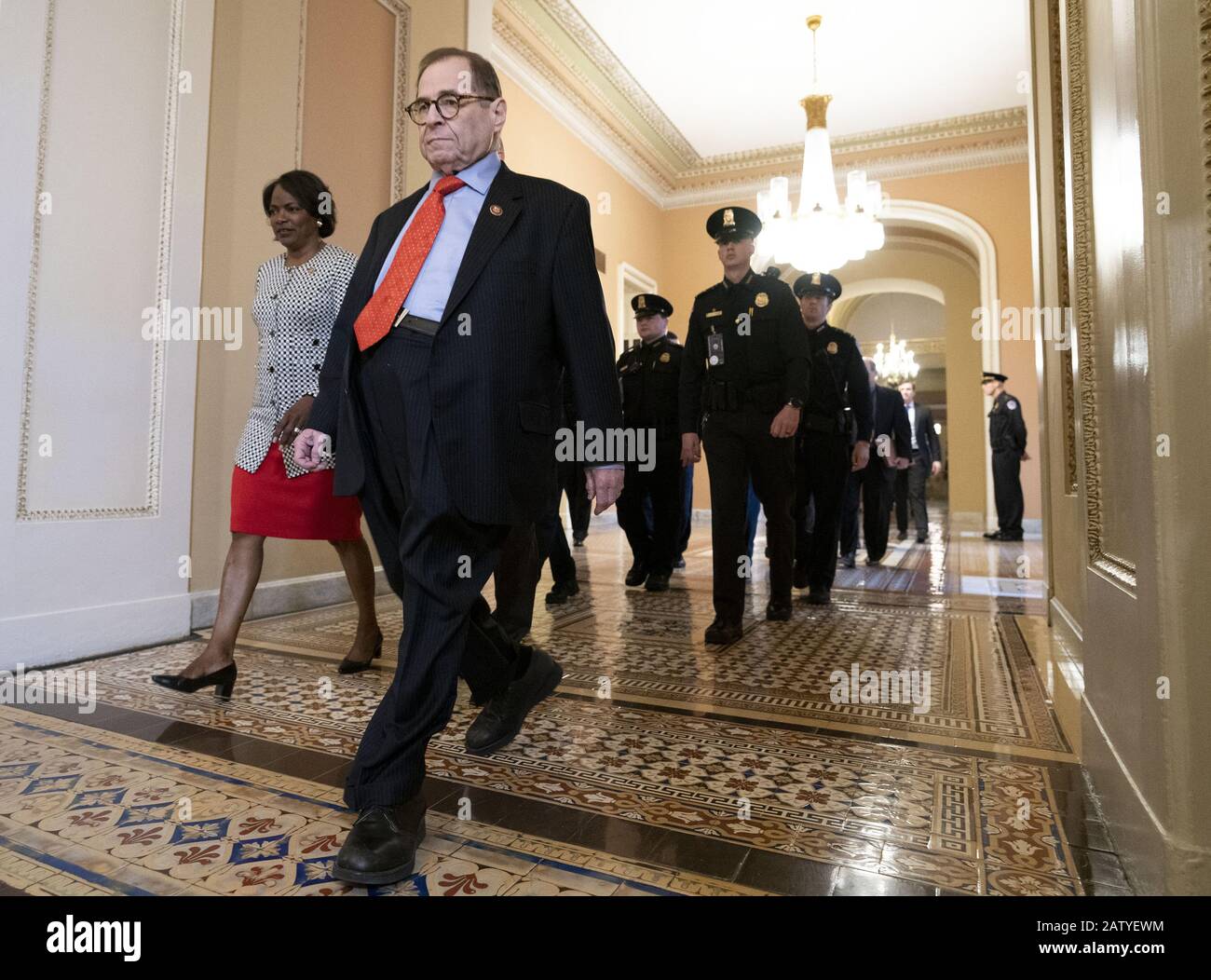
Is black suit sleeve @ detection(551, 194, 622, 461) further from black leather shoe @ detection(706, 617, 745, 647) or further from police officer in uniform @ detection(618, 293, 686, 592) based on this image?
police officer in uniform @ detection(618, 293, 686, 592)

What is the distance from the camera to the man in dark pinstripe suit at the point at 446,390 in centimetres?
122

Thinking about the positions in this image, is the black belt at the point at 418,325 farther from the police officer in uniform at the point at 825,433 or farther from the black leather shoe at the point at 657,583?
the black leather shoe at the point at 657,583

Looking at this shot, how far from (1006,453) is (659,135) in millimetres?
5590

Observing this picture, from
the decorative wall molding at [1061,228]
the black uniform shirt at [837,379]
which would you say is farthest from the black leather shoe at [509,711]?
the black uniform shirt at [837,379]

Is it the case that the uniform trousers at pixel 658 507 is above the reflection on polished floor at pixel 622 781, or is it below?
above

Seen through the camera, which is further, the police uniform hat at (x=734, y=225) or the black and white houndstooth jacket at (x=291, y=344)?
the police uniform hat at (x=734, y=225)

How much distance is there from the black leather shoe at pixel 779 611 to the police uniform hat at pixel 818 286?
5.96 ft

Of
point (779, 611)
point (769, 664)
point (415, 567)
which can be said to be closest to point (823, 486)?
point (779, 611)

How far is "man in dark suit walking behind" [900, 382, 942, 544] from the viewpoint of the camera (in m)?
8.11

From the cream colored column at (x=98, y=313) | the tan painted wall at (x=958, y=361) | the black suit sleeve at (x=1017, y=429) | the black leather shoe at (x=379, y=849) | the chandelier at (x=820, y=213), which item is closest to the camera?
the black leather shoe at (x=379, y=849)

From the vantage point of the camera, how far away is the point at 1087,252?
1.72 m
